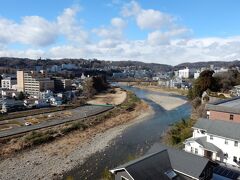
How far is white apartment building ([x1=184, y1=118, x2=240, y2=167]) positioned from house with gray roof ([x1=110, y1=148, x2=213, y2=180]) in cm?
433

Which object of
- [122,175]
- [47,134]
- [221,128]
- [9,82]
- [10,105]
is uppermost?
[221,128]

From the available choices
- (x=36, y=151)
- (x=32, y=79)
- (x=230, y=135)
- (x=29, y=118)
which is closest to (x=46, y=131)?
(x=36, y=151)

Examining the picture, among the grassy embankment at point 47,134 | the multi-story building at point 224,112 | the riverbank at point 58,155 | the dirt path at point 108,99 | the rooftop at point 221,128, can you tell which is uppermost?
the multi-story building at point 224,112

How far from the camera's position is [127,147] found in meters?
23.8

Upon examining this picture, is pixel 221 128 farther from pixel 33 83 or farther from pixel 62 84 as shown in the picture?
pixel 62 84

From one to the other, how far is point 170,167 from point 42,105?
3751 centimetres

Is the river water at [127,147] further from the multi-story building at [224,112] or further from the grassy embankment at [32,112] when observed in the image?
the grassy embankment at [32,112]

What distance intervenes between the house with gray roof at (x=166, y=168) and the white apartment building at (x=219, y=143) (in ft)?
14.2

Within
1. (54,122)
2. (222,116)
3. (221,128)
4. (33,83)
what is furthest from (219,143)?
(33,83)

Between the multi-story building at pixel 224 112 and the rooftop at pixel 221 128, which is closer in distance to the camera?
the rooftop at pixel 221 128

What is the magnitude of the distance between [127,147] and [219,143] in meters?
9.53

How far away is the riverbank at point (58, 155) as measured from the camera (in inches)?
719

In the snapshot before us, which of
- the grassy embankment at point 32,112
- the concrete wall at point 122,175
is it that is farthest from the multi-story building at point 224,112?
the grassy embankment at point 32,112

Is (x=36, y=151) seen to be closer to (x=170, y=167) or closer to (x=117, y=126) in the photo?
(x=117, y=126)
